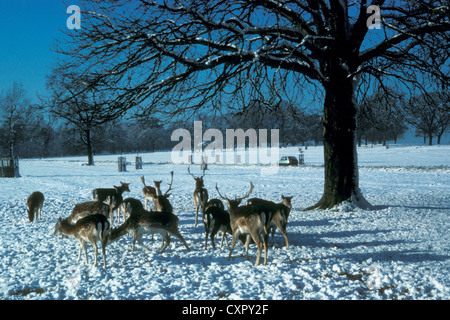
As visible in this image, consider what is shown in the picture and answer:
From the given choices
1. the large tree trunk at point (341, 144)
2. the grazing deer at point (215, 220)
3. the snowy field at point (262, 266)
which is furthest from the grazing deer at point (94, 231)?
the large tree trunk at point (341, 144)

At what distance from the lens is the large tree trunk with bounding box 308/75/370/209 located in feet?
31.6

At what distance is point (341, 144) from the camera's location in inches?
382

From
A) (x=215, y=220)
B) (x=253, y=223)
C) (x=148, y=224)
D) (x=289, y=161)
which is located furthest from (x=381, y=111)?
(x=289, y=161)

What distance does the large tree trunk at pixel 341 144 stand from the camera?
31.6 ft

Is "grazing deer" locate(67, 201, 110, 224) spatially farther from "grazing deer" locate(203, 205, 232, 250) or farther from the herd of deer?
"grazing deer" locate(203, 205, 232, 250)

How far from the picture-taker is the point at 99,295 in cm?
428

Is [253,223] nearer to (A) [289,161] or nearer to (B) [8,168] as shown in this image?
(B) [8,168]

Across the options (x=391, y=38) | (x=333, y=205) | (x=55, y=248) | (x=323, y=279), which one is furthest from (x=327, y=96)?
(x=55, y=248)

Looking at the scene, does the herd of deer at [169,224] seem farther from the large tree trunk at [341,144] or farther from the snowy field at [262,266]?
the large tree trunk at [341,144]

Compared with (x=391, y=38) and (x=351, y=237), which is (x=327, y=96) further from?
(x=351, y=237)
